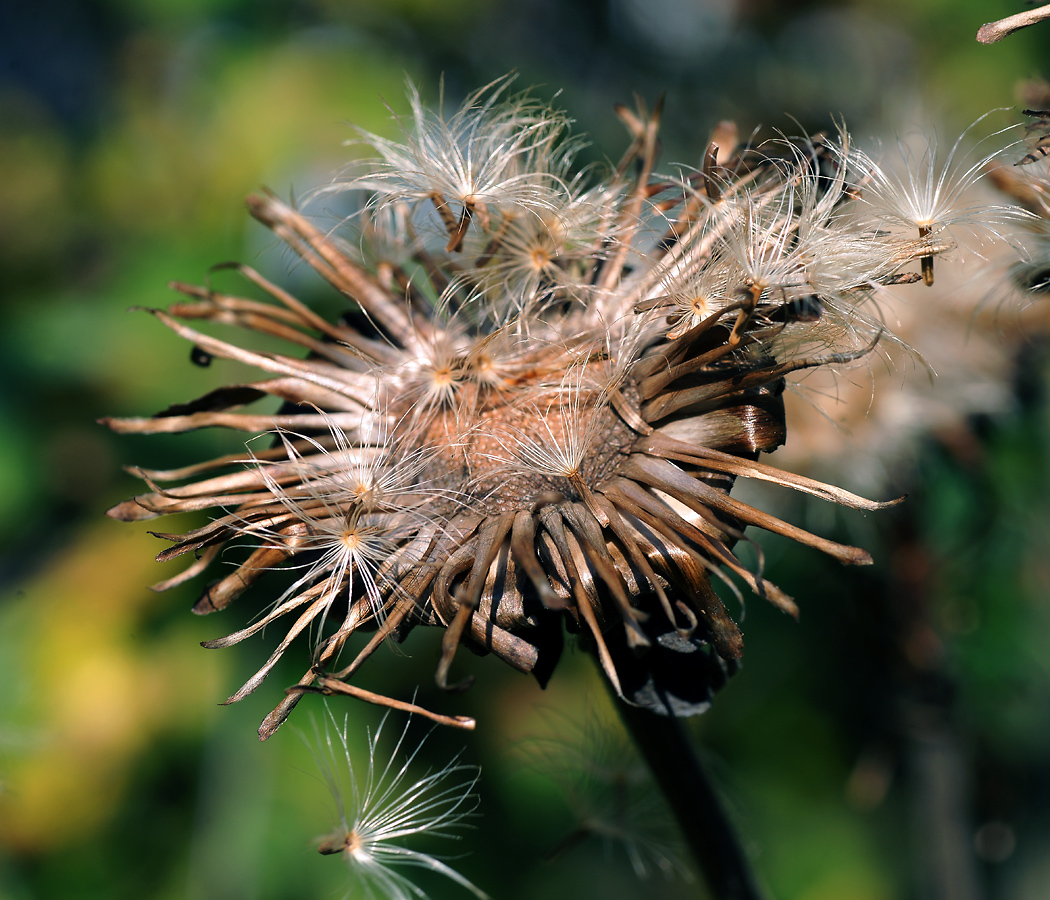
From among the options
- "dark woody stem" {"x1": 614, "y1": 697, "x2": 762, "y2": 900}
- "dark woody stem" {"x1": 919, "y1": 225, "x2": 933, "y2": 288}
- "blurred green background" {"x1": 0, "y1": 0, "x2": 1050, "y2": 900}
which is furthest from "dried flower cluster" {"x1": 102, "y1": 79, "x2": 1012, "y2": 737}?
"blurred green background" {"x1": 0, "y1": 0, "x2": 1050, "y2": 900}

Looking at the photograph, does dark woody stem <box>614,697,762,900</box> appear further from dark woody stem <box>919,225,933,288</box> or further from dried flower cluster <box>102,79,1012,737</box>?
dark woody stem <box>919,225,933,288</box>

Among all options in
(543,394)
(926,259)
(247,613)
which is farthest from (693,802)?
(247,613)

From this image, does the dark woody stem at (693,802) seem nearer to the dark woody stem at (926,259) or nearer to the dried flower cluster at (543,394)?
the dried flower cluster at (543,394)

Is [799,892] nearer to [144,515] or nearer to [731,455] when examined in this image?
[731,455]

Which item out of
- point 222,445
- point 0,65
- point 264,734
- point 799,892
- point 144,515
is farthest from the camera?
point 799,892

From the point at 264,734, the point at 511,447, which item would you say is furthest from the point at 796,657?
the point at 264,734

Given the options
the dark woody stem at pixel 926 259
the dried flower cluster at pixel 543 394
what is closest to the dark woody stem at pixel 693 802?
the dried flower cluster at pixel 543 394

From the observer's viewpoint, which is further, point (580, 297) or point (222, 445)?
point (222, 445)
